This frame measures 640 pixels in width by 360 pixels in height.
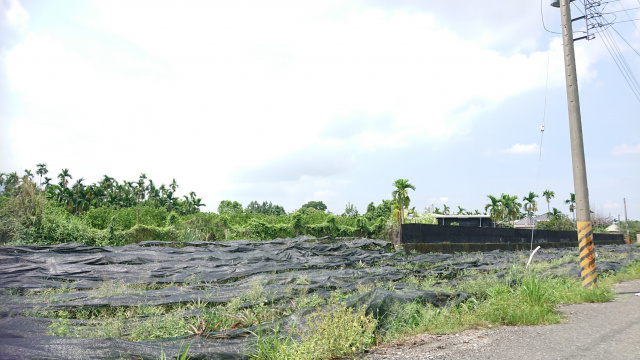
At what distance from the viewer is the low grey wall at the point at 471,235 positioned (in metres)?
18.8

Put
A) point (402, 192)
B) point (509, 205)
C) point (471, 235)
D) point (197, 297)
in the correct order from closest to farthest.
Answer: point (197, 297), point (471, 235), point (402, 192), point (509, 205)

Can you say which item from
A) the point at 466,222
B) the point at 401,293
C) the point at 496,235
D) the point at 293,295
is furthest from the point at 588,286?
the point at 466,222

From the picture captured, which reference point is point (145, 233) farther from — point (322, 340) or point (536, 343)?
point (536, 343)

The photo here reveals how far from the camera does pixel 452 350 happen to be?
A: 497cm

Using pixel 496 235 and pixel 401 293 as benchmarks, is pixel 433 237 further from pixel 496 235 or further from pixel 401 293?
pixel 401 293

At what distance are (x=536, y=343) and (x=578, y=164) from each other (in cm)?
604

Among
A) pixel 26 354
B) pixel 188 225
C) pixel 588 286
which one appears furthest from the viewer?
pixel 188 225

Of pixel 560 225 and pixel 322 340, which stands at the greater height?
pixel 560 225

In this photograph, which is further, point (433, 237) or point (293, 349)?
point (433, 237)

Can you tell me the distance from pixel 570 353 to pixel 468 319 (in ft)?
5.04

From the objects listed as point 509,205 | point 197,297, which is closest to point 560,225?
point 509,205

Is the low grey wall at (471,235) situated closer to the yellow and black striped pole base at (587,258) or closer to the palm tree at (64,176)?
the yellow and black striped pole base at (587,258)

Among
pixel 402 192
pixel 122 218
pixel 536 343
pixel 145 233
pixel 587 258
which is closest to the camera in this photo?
pixel 536 343

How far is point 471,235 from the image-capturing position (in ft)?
73.8
